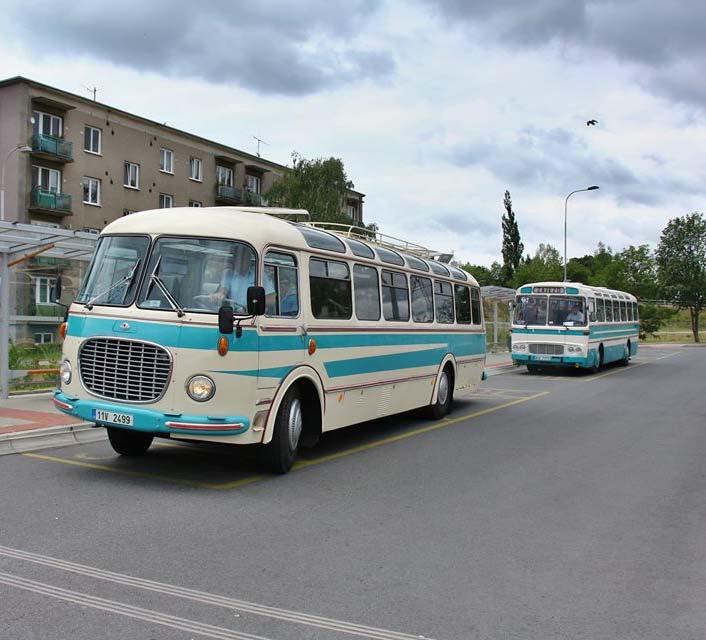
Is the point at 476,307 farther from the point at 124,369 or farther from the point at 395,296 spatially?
the point at 124,369

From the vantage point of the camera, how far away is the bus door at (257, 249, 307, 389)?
317 inches

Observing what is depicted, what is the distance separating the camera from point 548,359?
2502 centimetres

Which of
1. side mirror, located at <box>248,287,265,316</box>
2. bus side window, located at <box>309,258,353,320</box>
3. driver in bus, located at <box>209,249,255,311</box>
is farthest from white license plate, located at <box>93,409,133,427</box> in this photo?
bus side window, located at <box>309,258,353,320</box>

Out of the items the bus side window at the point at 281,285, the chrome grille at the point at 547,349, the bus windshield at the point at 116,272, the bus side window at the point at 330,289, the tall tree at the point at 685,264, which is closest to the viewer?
the bus windshield at the point at 116,272

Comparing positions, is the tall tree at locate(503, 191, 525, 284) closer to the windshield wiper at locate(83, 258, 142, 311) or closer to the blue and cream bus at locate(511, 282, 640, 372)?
the blue and cream bus at locate(511, 282, 640, 372)

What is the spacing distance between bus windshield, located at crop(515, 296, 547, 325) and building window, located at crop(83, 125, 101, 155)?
2675 cm

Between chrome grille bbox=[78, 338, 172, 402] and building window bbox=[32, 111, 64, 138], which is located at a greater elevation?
building window bbox=[32, 111, 64, 138]

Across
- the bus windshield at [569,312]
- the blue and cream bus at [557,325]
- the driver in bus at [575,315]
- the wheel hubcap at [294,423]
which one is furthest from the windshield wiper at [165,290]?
the driver in bus at [575,315]

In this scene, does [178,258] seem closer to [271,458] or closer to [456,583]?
[271,458]

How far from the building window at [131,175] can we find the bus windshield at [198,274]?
3845cm

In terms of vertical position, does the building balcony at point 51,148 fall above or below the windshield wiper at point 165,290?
above

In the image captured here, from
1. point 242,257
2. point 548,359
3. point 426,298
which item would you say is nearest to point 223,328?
point 242,257

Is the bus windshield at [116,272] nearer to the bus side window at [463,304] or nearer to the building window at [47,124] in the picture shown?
the bus side window at [463,304]

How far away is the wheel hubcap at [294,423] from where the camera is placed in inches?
338
